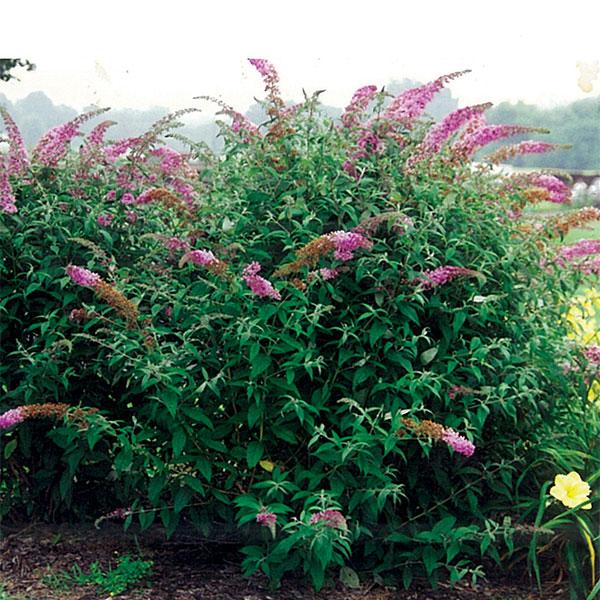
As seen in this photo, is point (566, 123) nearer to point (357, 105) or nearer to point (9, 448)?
point (357, 105)

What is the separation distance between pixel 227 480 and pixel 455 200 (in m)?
1.34

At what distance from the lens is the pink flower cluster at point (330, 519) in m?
2.74

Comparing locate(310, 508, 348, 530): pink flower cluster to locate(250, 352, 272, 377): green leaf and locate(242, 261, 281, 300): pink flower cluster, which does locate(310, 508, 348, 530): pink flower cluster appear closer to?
locate(250, 352, 272, 377): green leaf

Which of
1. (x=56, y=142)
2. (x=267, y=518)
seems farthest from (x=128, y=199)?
(x=267, y=518)

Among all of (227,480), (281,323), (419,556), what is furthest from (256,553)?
(281,323)

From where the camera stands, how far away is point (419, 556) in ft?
10.9

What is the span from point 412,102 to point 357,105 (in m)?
0.21

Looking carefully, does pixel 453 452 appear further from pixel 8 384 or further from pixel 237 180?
pixel 8 384

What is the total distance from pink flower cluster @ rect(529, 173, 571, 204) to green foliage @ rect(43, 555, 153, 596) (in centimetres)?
219

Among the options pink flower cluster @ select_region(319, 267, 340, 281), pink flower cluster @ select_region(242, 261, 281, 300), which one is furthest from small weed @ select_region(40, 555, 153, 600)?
pink flower cluster @ select_region(319, 267, 340, 281)

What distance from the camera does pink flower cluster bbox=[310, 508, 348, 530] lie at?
2.74 metres

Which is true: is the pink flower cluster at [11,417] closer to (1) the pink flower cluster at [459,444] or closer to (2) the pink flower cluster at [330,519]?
(2) the pink flower cluster at [330,519]

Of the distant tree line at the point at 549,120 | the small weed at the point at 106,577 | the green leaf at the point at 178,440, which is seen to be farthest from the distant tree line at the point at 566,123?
the small weed at the point at 106,577

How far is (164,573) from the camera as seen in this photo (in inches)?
136
